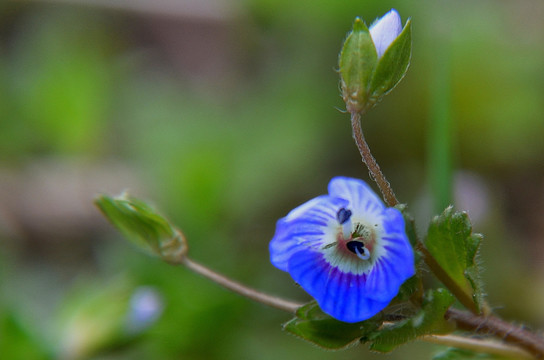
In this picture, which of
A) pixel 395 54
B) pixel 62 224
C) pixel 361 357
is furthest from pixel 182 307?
pixel 395 54

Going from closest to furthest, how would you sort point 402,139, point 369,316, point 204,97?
point 369,316 < point 402,139 < point 204,97

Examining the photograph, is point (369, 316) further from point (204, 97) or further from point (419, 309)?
point (204, 97)

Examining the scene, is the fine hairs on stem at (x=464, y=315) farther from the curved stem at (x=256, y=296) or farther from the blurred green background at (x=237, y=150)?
the blurred green background at (x=237, y=150)

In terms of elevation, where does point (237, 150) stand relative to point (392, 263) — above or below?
above

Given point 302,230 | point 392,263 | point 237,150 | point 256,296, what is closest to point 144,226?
point 256,296

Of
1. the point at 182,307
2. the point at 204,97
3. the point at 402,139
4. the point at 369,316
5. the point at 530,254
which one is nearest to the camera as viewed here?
the point at 369,316

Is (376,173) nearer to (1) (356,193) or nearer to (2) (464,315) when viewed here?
(1) (356,193)

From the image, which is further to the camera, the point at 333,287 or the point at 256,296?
the point at 256,296

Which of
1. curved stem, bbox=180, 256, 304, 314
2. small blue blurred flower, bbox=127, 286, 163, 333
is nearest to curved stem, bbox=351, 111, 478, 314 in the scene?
curved stem, bbox=180, 256, 304, 314
